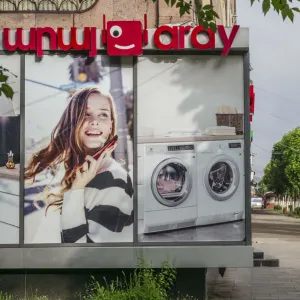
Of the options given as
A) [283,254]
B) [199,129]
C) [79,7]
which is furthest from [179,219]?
[283,254]

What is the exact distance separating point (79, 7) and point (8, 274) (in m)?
4.28

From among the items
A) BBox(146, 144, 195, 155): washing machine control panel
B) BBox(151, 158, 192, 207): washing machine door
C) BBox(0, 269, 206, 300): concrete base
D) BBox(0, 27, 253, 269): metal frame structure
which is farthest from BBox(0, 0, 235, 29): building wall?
BBox(0, 269, 206, 300): concrete base

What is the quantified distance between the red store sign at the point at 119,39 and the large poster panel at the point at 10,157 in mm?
321

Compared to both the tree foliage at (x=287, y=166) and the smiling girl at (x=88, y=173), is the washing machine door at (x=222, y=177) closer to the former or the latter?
the smiling girl at (x=88, y=173)

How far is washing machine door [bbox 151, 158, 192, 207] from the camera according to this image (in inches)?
518

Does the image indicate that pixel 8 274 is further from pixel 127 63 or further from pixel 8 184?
pixel 127 63

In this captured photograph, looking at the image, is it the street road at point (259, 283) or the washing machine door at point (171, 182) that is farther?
the street road at point (259, 283)

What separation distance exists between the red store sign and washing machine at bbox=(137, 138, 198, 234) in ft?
4.65

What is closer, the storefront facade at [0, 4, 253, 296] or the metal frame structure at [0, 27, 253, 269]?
the metal frame structure at [0, 27, 253, 269]

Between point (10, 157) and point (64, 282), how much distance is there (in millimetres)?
2008

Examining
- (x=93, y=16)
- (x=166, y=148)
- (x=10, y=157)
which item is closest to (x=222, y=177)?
(x=166, y=148)

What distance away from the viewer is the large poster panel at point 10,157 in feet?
42.9

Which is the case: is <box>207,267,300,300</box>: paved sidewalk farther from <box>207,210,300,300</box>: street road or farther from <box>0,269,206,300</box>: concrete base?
<box>0,269,206,300</box>: concrete base

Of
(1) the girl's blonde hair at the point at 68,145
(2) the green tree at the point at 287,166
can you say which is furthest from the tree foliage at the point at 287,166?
(1) the girl's blonde hair at the point at 68,145
